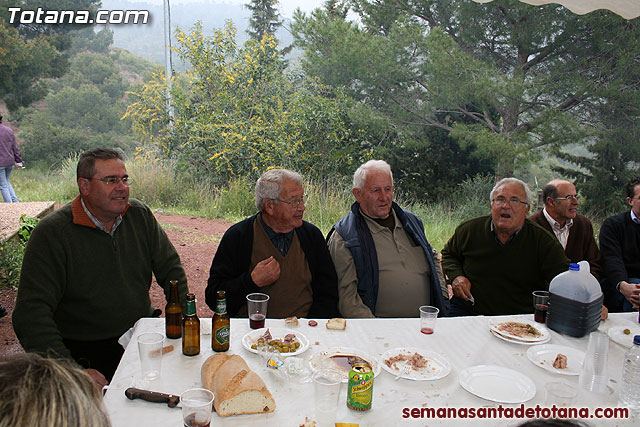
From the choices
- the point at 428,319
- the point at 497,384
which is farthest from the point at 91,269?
the point at 497,384

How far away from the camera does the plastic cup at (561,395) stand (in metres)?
1.45

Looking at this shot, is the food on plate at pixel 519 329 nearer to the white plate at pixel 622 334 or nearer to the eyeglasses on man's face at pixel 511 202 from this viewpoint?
the white plate at pixel 622 334

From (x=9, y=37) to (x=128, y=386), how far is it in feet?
24.9

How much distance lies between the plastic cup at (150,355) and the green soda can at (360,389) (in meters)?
0.65

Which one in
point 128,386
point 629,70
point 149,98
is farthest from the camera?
point 149,98

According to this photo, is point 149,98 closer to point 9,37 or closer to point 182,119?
point 182,119

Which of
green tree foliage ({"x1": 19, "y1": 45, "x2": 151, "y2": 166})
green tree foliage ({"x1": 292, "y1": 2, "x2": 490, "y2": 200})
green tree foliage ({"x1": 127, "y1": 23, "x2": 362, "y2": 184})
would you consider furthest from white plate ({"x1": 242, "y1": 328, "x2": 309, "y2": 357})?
green tree foliage ({"x1": 19, "y1": 45, "x2": 151, "y2": 166})

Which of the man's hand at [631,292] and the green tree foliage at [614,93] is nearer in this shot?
the man's hand at [631,292]

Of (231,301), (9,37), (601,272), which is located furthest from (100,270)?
(9,37)

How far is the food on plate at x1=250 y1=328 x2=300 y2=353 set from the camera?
5.92 feet

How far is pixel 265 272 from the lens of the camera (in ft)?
7.98

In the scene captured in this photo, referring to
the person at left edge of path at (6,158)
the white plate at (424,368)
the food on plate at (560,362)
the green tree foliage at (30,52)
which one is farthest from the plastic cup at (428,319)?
the green tree foliage at (30,52)

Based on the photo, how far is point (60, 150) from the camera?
10.7 metres

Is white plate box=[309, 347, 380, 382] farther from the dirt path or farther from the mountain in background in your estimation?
the mountain in background
